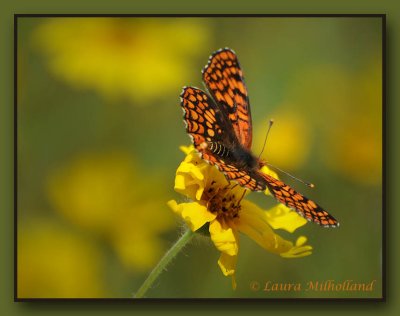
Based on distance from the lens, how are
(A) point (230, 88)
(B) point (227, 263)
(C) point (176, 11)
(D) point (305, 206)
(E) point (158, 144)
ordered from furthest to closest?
(E) point (158, 144), (C) point (176, 11), (A) point (230, 88), (B) point (227, 263), (D) point (305, 206)

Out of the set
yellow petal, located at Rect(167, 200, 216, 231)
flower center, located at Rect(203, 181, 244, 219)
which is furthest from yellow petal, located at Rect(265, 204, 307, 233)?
yellow petal, located at Rect(167, 200, 216, 231)

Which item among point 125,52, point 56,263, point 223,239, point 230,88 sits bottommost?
point 56,263

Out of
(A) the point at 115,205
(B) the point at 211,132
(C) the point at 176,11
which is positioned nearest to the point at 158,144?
(A) the point at 115,205

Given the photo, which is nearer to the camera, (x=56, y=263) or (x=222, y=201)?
(x=222, y=201)

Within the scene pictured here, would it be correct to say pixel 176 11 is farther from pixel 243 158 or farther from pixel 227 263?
pixel 227 263

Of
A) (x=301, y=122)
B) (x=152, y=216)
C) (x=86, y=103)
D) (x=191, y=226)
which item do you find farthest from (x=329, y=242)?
→ (x=86, y=103)

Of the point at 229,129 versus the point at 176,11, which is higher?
the point at 176,11
